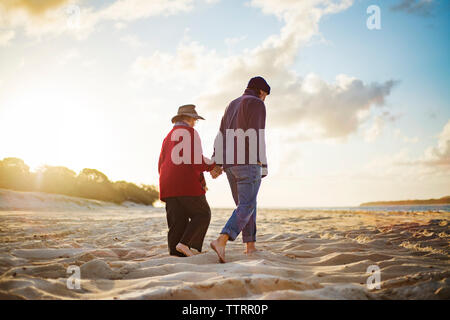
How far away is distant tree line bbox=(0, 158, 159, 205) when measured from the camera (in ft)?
77.9

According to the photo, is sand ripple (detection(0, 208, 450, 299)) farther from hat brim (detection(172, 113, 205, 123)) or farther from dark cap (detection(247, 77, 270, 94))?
dark cap (detection(247, 77, 270, 94))

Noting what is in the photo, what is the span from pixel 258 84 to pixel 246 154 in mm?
953

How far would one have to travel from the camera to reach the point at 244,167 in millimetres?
3467

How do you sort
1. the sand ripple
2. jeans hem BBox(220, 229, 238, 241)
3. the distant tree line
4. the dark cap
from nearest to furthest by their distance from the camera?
1. the sand ripple
2. jeans hem BBox(220, 229, 238, 241)
3. the dark cap
4. the distant tree line

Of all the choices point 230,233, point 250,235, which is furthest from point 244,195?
point 250,235

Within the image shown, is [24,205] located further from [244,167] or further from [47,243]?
[244,167]

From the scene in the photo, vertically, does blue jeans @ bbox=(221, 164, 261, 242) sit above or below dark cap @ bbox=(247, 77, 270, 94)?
below

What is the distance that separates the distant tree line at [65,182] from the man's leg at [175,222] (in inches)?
981

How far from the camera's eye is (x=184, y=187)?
11.8 ft

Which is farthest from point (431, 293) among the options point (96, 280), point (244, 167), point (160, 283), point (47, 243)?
point (47, 243)

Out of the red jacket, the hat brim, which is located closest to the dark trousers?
the red jacket

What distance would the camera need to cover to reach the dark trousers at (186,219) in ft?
11.9

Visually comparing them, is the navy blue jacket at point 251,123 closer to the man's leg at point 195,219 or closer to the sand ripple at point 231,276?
the man's leg at point 195,219
